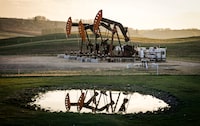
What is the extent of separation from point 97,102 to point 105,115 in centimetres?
103

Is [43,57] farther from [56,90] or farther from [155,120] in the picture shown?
[155,120]

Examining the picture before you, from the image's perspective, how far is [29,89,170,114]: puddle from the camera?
26.3 ft

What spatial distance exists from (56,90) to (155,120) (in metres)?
2.86

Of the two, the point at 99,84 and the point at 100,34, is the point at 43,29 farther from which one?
the point at 99,84

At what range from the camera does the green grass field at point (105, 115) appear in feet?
23.3

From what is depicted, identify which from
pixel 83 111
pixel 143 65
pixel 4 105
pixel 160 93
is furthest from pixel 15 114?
pixel 143 65

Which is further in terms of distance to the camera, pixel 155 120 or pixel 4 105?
pixel 4 105

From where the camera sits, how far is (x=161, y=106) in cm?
823

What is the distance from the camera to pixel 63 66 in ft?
34.9

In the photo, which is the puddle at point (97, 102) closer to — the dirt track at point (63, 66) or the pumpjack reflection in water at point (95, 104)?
the pumpjack reflection in water at point (95, 104)

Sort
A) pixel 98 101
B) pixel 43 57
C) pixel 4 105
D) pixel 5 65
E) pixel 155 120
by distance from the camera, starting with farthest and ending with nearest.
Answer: pixel 43 57 < pixel 5 65 < pixel 98 101 < pixel 4 105 < pixel 155 120

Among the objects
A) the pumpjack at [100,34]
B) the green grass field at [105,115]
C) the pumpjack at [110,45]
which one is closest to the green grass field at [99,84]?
the green grass field at [105,115]

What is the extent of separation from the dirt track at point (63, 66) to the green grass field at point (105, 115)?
410 millimetres

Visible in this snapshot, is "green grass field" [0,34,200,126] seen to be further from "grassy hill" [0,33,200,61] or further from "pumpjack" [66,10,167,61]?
"pumpjack" [66,10,167,61]
